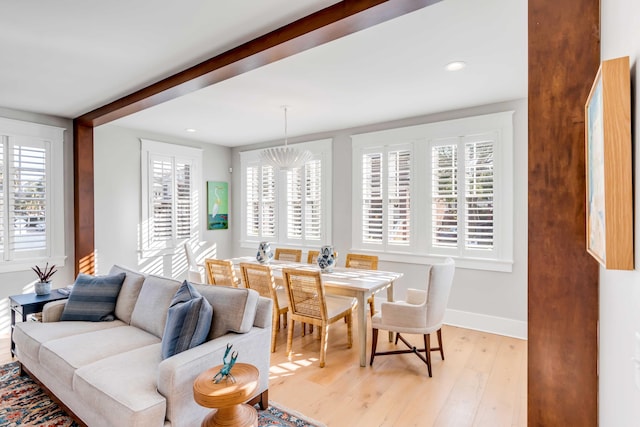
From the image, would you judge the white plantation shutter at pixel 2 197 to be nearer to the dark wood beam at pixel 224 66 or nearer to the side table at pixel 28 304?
the dark wood beam at pixel 224 66

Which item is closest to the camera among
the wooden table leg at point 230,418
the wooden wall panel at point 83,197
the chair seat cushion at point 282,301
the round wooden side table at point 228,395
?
the round wooden side table at point 228,395

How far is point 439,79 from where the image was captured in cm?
323

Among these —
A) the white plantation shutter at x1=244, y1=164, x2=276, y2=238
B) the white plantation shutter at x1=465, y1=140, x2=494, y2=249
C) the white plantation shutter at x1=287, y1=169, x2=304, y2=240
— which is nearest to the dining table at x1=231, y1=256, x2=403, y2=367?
the white plantation shutter at x1=465, y1=140, x2=494, y2=249

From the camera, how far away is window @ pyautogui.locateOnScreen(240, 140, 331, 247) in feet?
17.8

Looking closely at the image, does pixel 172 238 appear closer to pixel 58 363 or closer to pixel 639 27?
pixel 58 363

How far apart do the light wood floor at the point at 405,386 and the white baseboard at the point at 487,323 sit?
0.67 ft

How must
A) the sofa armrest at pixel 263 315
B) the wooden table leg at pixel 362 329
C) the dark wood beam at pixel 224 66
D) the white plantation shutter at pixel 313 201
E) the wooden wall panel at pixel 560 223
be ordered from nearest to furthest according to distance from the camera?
the wooden wall panel at pixel 560 223
the dark wood beam at pixel 224 66
the sofa armrest at pixel 263 315
the wooden table leg at pixel 362 329
the white plantation shutter at pixel 313 201

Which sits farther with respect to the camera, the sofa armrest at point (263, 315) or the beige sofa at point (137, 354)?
the sofa armrest at point (263, 315)

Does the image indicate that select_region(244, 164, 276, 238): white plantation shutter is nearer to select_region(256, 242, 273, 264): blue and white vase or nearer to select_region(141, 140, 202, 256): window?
select_region(141, 140, 202, 256): window

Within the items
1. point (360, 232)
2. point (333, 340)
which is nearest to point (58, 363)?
point (333, 340)

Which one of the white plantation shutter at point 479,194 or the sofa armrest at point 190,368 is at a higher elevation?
the white plantation shutter at point 479,194

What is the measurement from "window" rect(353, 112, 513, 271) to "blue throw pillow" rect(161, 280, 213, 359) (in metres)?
3.08

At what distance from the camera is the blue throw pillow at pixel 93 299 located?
2941 mm

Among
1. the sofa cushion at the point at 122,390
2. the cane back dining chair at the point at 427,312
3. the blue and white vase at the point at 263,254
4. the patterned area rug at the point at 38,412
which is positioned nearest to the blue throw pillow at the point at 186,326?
the sofa cushion at the point at 122,390
